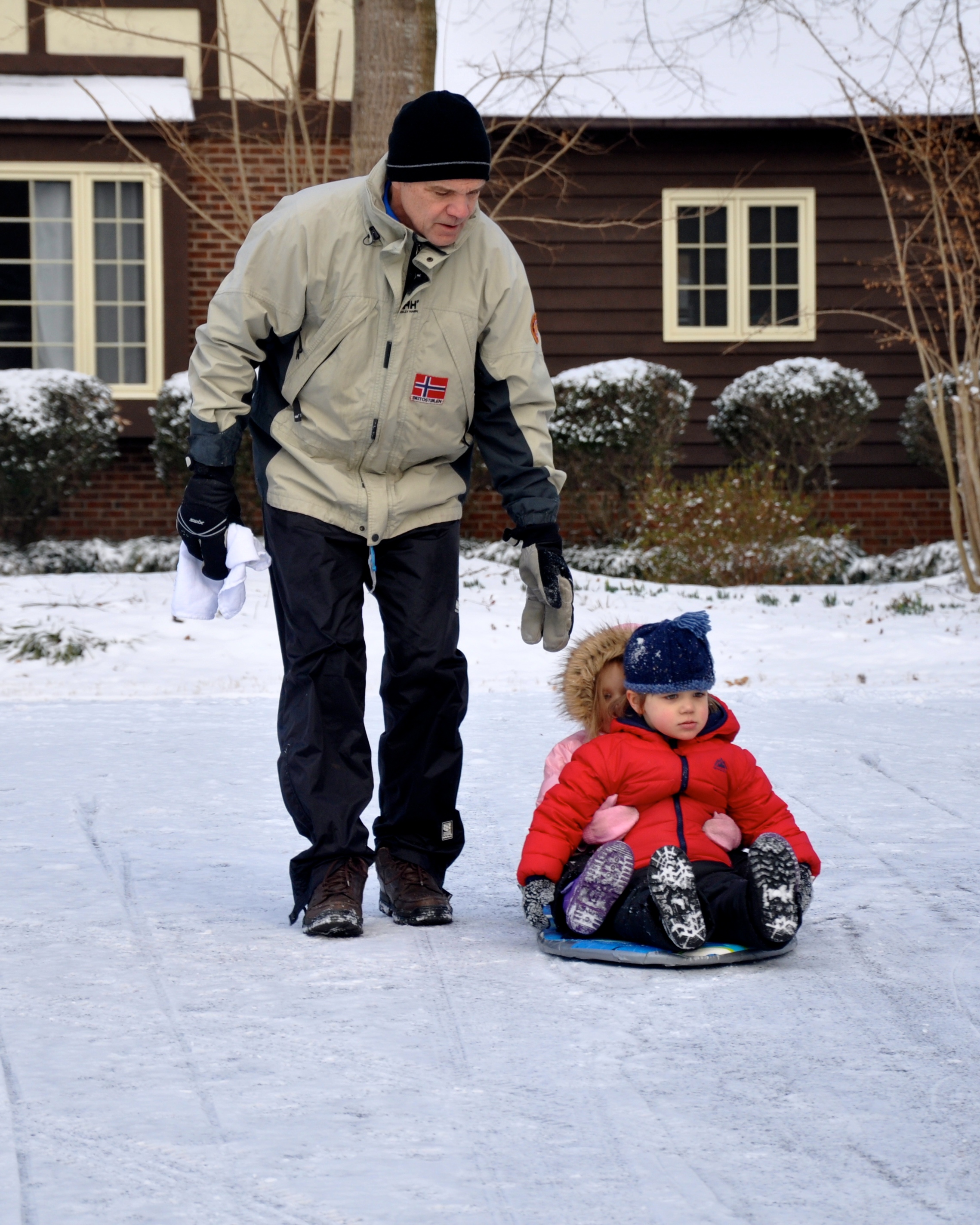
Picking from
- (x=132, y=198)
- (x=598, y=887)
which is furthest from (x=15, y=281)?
(x=598, y=887)

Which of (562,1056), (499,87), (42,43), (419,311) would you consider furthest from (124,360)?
(562,1056)

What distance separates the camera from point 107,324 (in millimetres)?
13953

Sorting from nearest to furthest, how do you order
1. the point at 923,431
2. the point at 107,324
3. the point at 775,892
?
1. the point at 775,892
2. the point at 923,431
3. the point at 107,324

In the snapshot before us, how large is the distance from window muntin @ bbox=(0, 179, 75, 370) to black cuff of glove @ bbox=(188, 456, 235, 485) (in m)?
10.7

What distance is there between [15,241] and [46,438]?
2.66m

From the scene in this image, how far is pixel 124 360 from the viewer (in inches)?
548

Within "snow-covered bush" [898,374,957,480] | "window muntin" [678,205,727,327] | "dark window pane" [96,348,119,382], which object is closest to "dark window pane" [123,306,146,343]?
"dark window pane" [96,348,119,382]

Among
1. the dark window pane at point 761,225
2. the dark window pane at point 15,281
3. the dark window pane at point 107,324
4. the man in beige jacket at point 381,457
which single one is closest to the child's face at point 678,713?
the man in beige jacket at point 381,457

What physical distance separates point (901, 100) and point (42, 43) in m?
7.28

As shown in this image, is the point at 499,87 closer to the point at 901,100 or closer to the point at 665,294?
the point at 665,294

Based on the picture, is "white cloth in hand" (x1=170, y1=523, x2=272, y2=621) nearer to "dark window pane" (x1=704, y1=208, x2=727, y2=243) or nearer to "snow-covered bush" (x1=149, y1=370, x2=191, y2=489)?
"snow-covered bush" (x1=149, y1=370, x2=191, y2=489)

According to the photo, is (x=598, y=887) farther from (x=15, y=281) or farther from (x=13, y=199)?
(x=13, y=199)

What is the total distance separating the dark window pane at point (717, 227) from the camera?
576 inches

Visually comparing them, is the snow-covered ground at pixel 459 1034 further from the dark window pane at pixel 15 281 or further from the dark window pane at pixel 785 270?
the dark window pane at pixel 785 270
